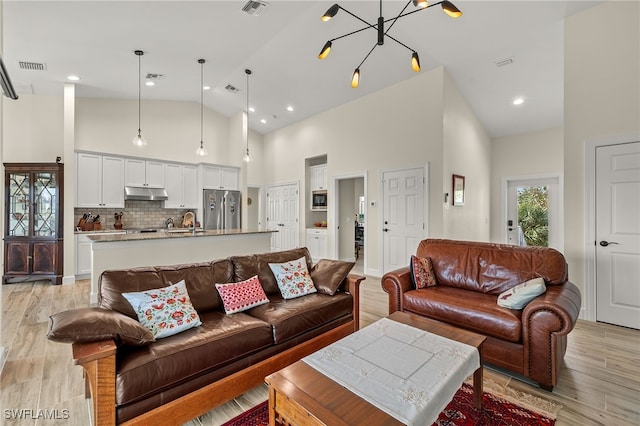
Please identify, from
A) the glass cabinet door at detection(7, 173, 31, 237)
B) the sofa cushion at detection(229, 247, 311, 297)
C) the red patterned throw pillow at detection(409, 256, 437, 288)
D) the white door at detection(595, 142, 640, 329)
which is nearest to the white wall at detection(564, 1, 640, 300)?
the white door at detection(595, 142, 640, 329)

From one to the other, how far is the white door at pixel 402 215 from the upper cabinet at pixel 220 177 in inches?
150

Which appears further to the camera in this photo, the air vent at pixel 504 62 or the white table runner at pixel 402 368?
the air vent at pixel 504 62

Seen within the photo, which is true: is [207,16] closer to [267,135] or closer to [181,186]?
[181,186]

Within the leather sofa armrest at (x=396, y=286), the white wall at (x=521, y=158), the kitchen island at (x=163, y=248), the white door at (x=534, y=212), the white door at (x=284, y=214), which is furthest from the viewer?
the white door at (x=284, y=214)

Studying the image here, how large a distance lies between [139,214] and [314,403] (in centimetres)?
653

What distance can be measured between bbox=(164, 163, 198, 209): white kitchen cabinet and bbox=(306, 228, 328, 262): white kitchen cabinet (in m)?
2.78

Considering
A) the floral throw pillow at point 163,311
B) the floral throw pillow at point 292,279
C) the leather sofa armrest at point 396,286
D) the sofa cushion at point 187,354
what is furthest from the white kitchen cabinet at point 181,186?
the leather sofa armrest at point 396,286

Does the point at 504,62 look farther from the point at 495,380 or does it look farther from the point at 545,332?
the point at 495,380

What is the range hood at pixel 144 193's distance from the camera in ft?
19.7

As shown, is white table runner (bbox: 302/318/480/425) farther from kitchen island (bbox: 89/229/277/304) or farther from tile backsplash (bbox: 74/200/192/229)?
tile backsplash (bbox: 74/200/192/229)

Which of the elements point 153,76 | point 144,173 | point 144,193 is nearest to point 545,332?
point 153,76

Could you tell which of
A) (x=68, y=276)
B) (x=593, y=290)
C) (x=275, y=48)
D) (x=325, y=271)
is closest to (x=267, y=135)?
(x=275, y=48)

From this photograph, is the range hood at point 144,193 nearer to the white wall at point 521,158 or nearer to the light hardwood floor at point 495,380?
the light hardwood floor at point 495,380

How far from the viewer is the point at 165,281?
224 cm
